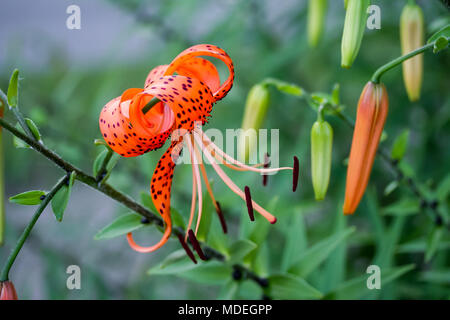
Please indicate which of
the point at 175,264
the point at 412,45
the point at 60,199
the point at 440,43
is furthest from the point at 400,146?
the point at 60,199

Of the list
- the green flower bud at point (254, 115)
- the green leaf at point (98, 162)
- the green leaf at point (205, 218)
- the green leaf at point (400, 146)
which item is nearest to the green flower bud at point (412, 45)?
the green leaf at point (400, 146)

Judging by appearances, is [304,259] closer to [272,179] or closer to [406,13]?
[406,13]

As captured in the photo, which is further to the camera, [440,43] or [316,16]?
[316,16]

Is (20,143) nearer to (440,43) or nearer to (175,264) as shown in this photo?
→ (175,264)

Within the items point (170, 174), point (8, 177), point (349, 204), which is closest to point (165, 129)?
point (170, 174)

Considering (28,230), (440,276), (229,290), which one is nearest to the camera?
(28,230)

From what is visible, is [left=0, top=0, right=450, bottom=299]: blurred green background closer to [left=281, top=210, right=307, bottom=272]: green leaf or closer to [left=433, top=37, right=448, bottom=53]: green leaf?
[left=281, top=210, right=307, bottom=272]: green leaf

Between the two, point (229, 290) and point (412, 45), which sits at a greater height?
point (412, 45)
